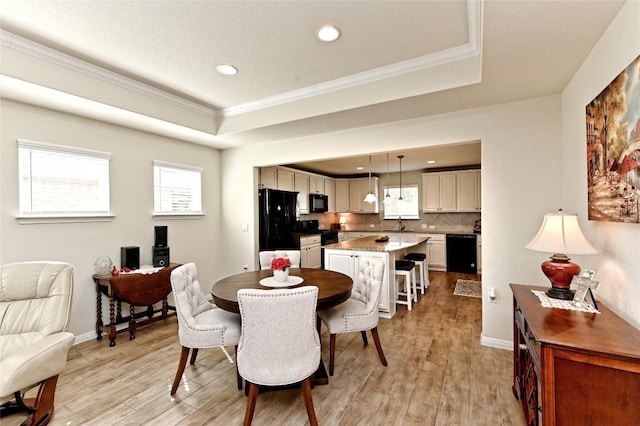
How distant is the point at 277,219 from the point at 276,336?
3510 mm

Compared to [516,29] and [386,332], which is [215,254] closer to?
[386,332]

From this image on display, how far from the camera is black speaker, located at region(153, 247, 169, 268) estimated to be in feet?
11.8

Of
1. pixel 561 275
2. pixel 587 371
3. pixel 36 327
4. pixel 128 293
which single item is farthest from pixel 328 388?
pixel 128 293

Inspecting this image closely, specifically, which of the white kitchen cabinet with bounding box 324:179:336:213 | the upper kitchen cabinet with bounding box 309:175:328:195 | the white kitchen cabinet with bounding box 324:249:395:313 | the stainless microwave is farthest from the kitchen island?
the white kitchen cabinet with bounding box 324:179:336:213

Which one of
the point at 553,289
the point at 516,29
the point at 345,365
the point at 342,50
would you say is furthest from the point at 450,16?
the point at 345,365

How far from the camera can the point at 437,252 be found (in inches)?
264

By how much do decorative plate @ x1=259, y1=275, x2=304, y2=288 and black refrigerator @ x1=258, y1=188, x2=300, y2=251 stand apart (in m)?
2.19

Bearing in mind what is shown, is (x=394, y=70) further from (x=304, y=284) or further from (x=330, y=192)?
(x=330, y=192)

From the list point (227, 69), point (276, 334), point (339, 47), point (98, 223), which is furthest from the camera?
point (98, 223)

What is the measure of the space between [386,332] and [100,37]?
12.4 ft

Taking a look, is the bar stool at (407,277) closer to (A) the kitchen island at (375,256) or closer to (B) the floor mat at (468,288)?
(A) the kitchen island at (375,256)

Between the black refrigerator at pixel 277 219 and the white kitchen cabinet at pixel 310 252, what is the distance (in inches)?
13.2

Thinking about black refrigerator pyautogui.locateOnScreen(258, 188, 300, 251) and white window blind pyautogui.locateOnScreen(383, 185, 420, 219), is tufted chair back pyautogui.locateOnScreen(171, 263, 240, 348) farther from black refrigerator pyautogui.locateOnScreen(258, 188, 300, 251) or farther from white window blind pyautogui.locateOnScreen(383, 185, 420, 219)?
white window blind pyautogui.locateOnScreen(383, 185, 420, 219)

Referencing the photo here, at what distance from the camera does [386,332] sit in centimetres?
326
